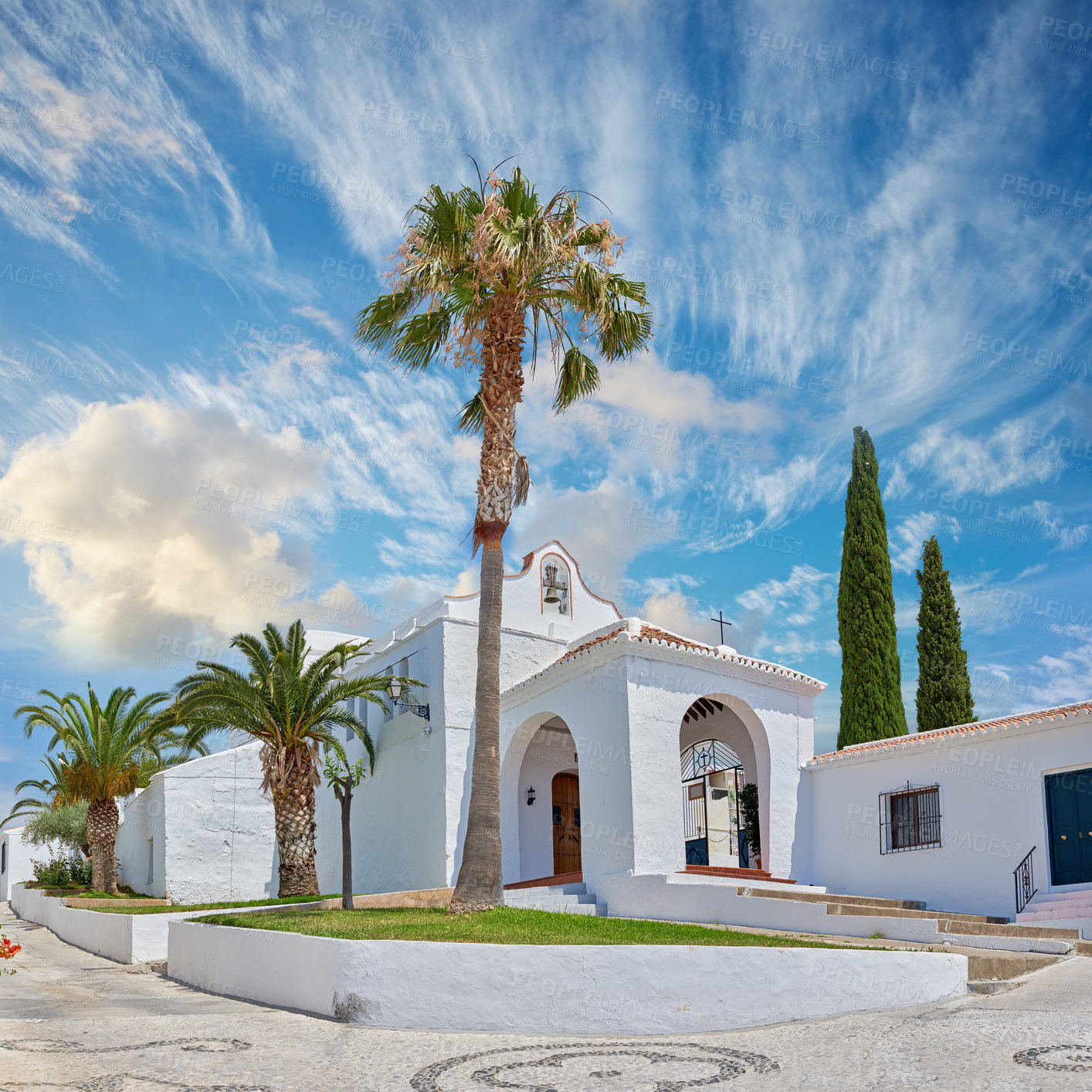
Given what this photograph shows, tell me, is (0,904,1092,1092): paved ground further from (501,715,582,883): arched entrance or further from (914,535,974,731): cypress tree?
(914,535,974,731): cypress tree

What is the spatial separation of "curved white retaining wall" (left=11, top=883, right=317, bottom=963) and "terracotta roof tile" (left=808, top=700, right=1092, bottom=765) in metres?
9.65

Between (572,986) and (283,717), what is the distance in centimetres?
1342

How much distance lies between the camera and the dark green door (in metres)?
14.1

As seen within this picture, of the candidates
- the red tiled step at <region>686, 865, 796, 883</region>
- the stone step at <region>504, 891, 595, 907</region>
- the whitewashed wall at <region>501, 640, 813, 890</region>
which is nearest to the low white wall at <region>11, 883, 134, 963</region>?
the stone step at <region>504, 891, 595, 907</region>

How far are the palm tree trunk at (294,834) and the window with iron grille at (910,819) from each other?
10.9 metres

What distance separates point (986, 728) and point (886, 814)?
7.80ft

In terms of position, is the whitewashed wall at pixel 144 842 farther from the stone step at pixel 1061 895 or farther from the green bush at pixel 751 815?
the stone step at pixel 1061 895

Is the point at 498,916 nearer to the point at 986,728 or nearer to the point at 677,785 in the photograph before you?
the point at 677,785

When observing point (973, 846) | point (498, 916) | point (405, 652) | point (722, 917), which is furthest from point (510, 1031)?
point (405, 652)

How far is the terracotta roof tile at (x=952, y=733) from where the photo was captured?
14898 millimetres

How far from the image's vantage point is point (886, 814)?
55.7 ft

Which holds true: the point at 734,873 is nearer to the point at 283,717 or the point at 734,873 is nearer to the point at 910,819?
the point at 910,819

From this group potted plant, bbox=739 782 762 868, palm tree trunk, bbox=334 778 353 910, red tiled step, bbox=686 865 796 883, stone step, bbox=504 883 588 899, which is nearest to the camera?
stone step, bbox=504 883 588 899

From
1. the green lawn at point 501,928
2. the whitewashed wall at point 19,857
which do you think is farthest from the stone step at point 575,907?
the whitewashed wall at point 19,857
